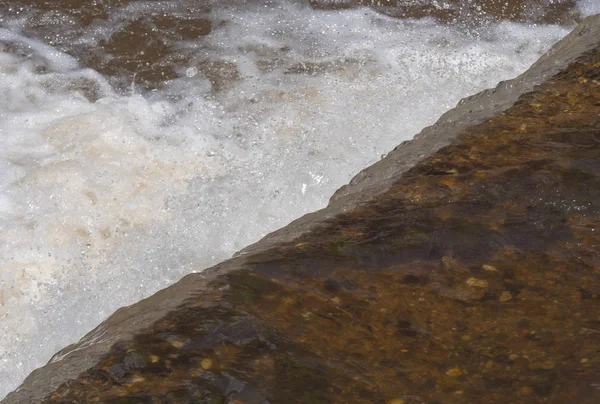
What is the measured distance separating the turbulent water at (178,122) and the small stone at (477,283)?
139 centimetres

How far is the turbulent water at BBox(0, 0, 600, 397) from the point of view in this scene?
3.28 metres

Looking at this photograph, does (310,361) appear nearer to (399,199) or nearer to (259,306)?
(259,306)

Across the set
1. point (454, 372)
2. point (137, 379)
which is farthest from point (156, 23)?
point (454, 372)

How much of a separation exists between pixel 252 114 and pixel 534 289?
2.14 meters

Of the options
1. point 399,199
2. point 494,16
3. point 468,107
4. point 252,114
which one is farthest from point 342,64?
point 399,199

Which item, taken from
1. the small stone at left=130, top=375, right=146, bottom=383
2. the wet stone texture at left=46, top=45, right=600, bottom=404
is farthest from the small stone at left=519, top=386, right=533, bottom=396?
the small stone at left=130, top=375, right=146, bottom=383

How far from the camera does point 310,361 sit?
1.94 metres

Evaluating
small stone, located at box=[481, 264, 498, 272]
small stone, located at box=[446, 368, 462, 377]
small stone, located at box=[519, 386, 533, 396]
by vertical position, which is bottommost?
small stone, located at box=[446, 368, 462, 377]

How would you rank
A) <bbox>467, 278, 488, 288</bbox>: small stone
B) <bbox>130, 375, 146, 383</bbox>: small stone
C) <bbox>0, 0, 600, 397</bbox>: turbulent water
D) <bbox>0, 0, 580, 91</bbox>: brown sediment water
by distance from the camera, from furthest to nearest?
→ <bbox>0, 0, 580, 91</bbox>: brown sediment water
<bbox>0, 0, 600, 397</bbox>: turbulent water
<bbox>467, 278, 488, 288</bbox>: small stone
<bbox>130, 375, 146, 383</bbox>: small stone

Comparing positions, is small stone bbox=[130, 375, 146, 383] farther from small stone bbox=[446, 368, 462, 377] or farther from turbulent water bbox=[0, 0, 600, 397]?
turbulent water bbox=[0, 0, 600, 397]

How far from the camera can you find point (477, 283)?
2.15 meters

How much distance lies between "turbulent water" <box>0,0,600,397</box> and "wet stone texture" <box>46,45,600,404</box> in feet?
3.87

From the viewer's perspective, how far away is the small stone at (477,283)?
2.14m

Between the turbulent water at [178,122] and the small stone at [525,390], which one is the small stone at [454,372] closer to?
the small stone at [525,390]
